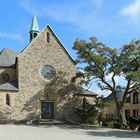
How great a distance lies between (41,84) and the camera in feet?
152

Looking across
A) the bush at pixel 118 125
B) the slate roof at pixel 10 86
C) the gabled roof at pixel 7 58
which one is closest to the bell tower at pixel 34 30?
the gabled roof at pixel 7 58

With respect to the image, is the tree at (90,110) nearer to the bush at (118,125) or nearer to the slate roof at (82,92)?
the slate roof at (82,92)

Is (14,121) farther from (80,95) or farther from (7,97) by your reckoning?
(80,95)

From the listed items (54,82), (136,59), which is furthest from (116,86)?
(54,82)

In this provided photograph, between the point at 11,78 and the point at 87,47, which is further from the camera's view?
the point at 11,78

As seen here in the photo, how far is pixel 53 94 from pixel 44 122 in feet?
14.2

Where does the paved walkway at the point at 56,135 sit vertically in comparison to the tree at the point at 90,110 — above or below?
below

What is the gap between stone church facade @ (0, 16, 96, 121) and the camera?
146 ft

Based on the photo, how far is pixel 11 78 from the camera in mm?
48875

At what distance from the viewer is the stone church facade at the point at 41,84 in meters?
44.6

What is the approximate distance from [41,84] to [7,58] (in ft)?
25.4

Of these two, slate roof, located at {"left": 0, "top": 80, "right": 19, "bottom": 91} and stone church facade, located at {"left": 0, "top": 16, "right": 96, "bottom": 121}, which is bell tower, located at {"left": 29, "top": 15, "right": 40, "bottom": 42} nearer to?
stone church facade, located at {"left": 0, "top": 16, "right": 96, "bottom": 121}

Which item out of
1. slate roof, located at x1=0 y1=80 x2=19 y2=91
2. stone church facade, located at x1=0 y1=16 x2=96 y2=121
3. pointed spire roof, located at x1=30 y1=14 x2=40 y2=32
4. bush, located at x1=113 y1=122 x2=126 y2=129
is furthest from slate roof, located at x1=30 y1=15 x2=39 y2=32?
bush, located at x1=113 y1=122 x2=126 y2=129

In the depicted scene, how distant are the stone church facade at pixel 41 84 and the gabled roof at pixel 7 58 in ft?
1.12
